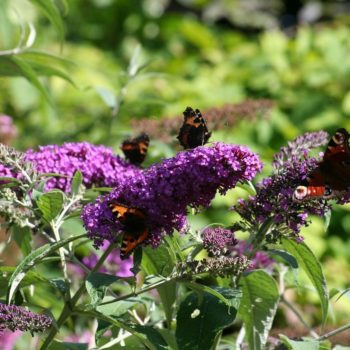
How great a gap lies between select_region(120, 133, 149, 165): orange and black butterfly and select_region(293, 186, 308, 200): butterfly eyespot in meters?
0.87

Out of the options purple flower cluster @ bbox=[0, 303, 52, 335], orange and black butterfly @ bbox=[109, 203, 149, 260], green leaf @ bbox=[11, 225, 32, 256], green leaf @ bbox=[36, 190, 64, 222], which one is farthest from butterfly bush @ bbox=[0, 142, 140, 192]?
purple flower cluster @ bbox=[0, 303, 52, 335]

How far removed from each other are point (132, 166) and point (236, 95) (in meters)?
4.10

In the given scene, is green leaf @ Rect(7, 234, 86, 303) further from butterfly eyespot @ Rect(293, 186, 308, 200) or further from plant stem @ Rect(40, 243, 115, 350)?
butterfly eyespot @ Rect(293, 186, 308, 200)

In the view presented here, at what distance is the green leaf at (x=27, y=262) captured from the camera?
1521 mm

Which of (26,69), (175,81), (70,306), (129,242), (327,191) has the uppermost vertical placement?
(175,81)

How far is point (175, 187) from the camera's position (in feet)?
4.98

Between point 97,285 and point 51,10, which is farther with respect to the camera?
point 51,10

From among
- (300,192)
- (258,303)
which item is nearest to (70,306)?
(258,303)

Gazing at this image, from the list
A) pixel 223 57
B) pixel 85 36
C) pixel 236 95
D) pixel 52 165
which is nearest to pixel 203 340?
pixel 52 165

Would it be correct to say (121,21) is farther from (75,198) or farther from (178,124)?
(75,198)

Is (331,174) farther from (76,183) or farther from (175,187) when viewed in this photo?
(76,183)

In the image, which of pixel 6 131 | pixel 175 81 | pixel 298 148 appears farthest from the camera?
pixel 175 81

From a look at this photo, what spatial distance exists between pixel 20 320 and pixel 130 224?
0.29 metres

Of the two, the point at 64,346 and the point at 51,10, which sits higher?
the point at 51,10
